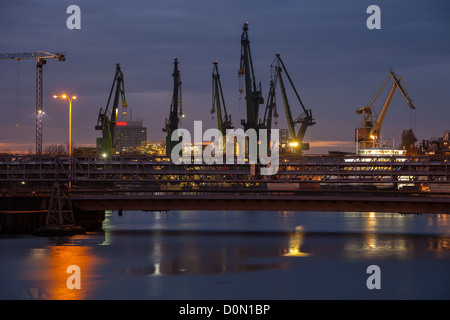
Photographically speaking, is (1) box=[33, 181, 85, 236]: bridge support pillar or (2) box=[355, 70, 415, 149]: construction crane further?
(2) box=[355, 70, 415, 149]: construction crane

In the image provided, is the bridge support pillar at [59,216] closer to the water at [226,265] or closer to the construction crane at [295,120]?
the water at [226,265]

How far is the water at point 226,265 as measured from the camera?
3931 centimetres

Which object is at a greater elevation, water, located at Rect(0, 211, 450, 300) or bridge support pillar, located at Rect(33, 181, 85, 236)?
bridge support pillar, located at Rect(33, 181, 85, 236)

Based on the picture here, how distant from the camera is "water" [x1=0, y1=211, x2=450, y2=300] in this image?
3931cm

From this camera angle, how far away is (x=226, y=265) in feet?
159

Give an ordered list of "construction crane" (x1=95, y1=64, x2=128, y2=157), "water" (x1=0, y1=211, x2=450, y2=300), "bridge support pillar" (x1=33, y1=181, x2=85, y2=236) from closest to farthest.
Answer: "water" (x1=0, y1=211, x2=450, y2=300) < "bridge support pillar" (x1=33, y1=181, x2=85, y2=236) < "construction crane" (x1=95, y1=64, x2=128, y2=157)

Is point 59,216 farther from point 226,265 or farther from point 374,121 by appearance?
point 374,121

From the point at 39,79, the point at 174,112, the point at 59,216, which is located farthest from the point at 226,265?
the point at 174,112

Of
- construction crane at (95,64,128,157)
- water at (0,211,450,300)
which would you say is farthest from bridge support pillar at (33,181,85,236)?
construction crane at (95,64,128,157)

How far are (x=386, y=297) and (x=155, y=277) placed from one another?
566 inches

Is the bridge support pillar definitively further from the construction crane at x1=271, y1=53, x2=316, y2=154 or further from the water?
the construction crane at x1=271, y1=53, x2=316, y2=154

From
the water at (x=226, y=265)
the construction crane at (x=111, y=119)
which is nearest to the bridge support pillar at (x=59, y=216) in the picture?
the water at (x=226, y=265)

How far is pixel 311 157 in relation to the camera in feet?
237
